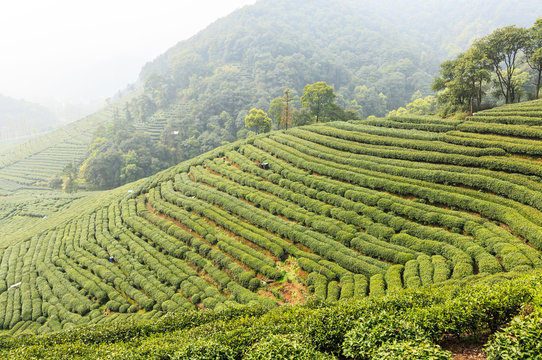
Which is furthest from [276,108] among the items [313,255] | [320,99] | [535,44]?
[313,255]

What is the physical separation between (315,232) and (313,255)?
2.60 metres

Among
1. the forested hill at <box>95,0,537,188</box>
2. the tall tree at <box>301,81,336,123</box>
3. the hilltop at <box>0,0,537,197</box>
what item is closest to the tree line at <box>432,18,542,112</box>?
the tall tree at <box>301,81,336,123</box>

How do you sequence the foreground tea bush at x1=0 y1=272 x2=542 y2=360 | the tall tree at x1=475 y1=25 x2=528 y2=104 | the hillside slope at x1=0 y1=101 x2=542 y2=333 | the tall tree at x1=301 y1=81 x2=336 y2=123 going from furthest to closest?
the tall tree at x1=301 y1=81 x2=336 y2=123
the tall tree at x1=475 y1=25 x2=528 y2=104
the hillside slope at x1=0 y1=101 x2=542 y2=333
the foreground tea bush at x1=0 y1=272 x2=542 y2=360

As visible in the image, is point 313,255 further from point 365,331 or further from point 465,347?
point 465,347

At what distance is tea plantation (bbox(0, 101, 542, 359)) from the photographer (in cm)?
1099

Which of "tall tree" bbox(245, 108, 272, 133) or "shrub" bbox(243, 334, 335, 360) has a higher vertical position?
"tall tree" bbox(245, 108, 272, 133)

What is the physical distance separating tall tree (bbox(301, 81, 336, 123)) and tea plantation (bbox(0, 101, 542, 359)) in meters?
18.7

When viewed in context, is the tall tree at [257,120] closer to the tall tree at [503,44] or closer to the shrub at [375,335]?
the tall tree at [503,44]

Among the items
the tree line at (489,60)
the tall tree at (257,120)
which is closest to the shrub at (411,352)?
the tree line at (489,60)

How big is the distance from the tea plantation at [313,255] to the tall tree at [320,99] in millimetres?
18673

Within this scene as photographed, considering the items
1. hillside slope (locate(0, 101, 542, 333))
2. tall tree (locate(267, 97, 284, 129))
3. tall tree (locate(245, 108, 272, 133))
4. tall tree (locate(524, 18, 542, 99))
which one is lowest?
hillside slope (locate(0, 101, 542, 333))

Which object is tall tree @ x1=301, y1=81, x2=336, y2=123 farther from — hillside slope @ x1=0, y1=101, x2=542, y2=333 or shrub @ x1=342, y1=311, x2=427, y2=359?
shrub @ x1=342, y1=311, x2=427, y2=359

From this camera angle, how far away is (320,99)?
5953 centimetres

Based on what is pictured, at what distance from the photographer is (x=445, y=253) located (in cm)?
1981
